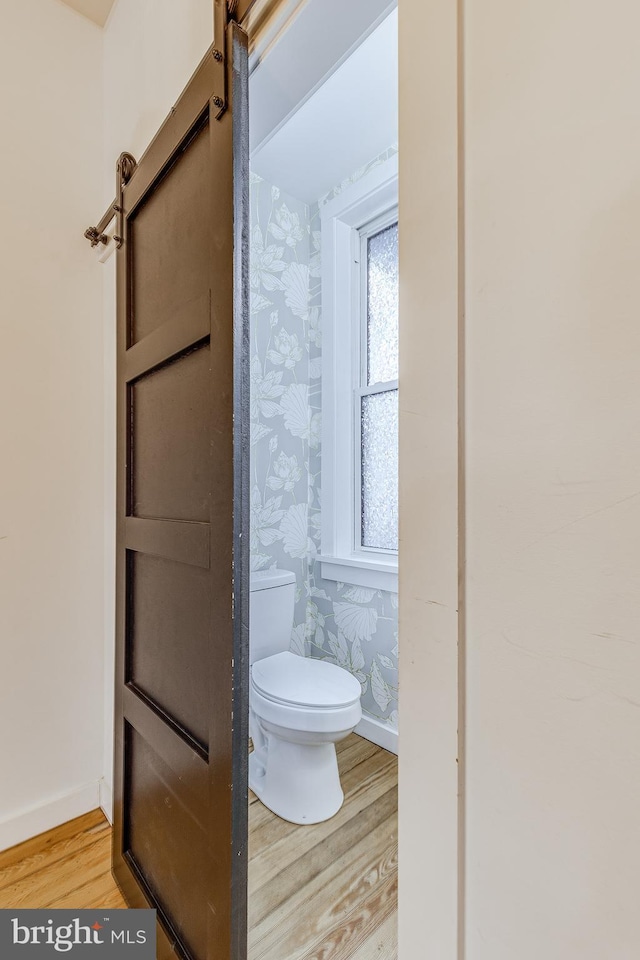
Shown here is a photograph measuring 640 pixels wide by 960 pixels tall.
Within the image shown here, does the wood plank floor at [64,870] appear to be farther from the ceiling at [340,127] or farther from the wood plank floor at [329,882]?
the ceiling at [340,127]

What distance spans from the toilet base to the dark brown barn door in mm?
514

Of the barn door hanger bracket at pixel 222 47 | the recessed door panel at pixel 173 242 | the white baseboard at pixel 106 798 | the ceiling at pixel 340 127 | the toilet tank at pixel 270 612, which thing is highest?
the ceiling at pixel 340 127

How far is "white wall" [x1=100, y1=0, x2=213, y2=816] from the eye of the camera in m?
1.11

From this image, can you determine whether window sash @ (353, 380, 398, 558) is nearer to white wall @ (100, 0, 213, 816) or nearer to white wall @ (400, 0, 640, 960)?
white wall @ (100, 0, 213, 816)

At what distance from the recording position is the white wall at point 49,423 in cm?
146

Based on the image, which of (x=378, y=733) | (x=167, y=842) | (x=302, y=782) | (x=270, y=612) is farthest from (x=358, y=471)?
(x=167, y=842)

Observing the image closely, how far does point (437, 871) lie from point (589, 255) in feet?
2.16

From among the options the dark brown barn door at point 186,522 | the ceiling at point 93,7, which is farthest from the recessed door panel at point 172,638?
the ceiling at point 93,7

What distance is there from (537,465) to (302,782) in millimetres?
1570

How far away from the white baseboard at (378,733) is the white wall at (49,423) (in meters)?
1.08

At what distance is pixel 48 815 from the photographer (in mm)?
1500

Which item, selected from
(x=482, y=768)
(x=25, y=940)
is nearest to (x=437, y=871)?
(x=482, y=768)

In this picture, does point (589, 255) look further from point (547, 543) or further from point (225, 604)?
point (225, 604)

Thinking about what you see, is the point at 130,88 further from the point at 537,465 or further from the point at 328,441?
the point at 537,465
